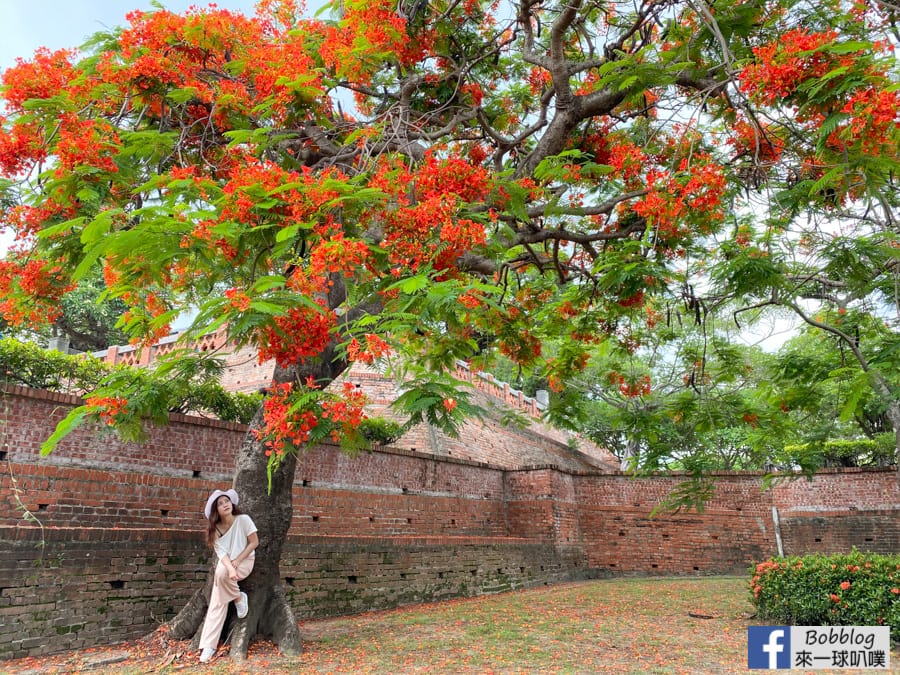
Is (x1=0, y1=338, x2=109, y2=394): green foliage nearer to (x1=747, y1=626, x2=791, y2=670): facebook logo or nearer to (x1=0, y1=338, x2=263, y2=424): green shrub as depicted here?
(x1=0, y1=338, x2=263, y2=424): green shrub

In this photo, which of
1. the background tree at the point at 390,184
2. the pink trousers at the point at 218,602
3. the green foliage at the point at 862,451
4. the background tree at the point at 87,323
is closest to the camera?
the background tree at the point at 390,184

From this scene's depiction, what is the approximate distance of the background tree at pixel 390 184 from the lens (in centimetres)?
405

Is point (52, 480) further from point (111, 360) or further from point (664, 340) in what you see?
point (111, 360)

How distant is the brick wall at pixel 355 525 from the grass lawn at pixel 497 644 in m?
0.40

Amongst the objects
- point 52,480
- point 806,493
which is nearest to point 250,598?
point 52,480

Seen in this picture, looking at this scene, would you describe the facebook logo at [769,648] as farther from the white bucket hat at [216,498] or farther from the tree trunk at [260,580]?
the white bucket hat at [216,498]

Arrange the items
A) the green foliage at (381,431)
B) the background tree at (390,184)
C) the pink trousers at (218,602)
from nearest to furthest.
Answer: the background tree at (390,184) < the pink trousers at (218,602) < the green foliage at (381,431)

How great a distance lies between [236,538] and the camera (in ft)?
18.2

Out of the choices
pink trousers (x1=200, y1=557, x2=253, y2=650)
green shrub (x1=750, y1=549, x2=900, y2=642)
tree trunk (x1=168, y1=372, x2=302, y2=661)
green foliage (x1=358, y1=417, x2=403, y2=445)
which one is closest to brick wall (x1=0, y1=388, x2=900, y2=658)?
green foliage (x1=358, y1=417, x2=403, y2=445)

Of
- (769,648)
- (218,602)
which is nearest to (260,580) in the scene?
(218,602)

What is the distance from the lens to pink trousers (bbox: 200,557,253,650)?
210 inches

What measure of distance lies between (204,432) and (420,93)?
509cm

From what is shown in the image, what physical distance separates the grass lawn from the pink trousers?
0.19 metres

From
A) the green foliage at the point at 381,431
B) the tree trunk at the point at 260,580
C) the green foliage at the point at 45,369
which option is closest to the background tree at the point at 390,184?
the tree trunk at the point at 260,580
